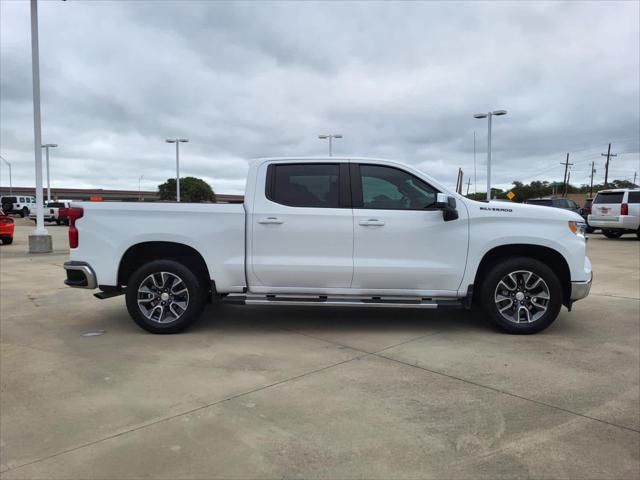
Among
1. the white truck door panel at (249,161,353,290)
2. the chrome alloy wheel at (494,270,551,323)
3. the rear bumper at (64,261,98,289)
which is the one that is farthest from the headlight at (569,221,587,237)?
the rear bumper at (64,261,98,289)

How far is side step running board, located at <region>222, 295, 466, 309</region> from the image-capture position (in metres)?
5.50

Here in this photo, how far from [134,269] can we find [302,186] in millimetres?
2208

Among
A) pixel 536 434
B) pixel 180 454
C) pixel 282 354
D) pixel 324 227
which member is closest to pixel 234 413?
pixel 180 454

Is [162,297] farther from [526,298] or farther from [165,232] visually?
[526,298]

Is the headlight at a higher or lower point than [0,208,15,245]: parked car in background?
higher

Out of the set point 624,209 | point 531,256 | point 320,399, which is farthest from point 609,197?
Answer: point 320,399

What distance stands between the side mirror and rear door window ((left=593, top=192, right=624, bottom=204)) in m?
17.1

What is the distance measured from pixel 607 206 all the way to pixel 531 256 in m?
16.4

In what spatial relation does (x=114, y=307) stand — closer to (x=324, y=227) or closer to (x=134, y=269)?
(x=134, y=269)

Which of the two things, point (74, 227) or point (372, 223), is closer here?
point (372, 223)

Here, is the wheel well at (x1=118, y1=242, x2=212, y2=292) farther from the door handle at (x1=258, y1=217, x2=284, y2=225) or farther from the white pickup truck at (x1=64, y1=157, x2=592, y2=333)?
the door handle at (x1=258, y1=217, x2=284, y2=225)

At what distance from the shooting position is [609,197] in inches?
778

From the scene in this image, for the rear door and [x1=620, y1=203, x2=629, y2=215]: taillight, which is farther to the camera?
the rear door

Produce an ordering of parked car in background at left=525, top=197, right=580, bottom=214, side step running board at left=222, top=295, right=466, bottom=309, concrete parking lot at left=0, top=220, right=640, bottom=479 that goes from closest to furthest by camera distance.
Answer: concrete parking lot at left=0, top=220, right=640, bottom=479
side step running board at left=222, top=295, right=466, bottom=309
parked car in background at left=525, top=197, right=580, bottom=214
